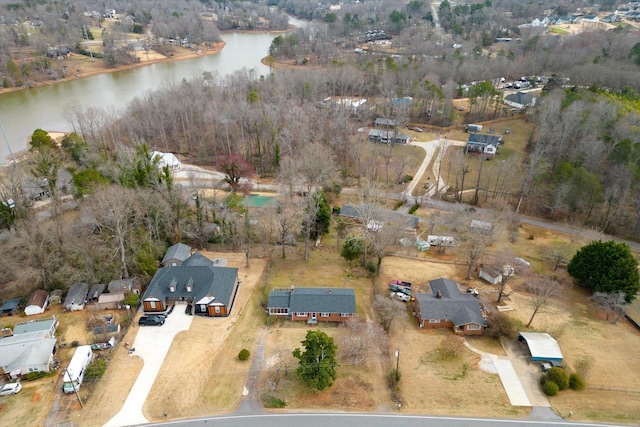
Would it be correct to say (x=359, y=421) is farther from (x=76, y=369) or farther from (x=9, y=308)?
(x=9, y=308)

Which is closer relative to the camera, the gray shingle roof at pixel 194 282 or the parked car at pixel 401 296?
the gray shingle roof at pixel 194 282

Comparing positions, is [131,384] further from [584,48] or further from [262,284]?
[584,48]

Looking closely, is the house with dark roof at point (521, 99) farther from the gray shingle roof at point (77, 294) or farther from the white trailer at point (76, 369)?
the white trailer at point (76, 369)

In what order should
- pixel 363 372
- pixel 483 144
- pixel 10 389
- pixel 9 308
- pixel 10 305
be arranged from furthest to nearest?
pixel 483 144
pixel 10 305
pixel 9 308
pixel 363 372
pixel 10 389

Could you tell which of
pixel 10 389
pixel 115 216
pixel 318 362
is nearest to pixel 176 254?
pixel 115 216

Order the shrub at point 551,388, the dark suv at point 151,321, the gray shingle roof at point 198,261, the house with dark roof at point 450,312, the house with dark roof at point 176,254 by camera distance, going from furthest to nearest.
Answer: the house with dark roof at point 176,254 < the gray shingle roof at point 198,261 < the dark suv at point 151,321 < the house with dark roof at point 450,312 < the shrub at point 551,388

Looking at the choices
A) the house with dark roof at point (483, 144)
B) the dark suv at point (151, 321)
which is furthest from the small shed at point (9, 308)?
the house with dark roof at point (483, 144)
